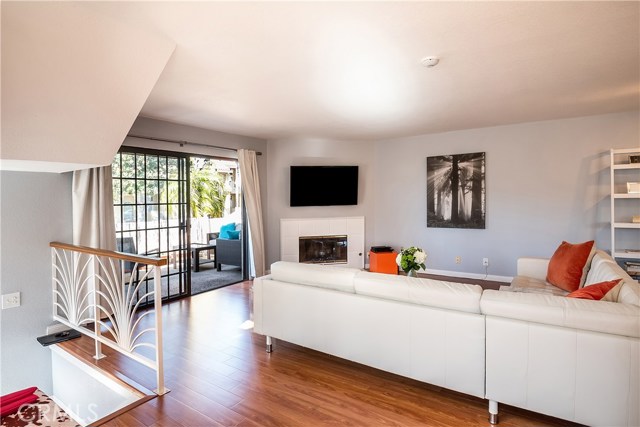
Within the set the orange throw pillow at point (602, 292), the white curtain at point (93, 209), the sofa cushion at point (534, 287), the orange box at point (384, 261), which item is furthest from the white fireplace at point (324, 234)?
the orange throw pillow at point (602, 292)

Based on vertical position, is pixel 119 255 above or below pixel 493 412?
above

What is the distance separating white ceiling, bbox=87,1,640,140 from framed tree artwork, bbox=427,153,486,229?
1.10 m

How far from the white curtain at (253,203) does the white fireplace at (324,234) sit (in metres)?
0.44

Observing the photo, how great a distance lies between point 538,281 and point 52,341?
4920 millimetres

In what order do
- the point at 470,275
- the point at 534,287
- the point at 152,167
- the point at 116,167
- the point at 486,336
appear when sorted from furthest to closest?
the point at 470,275 → the point at 152,167 → the point at 116,167 → the point at 534,287 → the point at 486,336

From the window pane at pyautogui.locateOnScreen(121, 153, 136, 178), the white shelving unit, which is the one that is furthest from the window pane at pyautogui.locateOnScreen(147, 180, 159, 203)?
the white shelving unit

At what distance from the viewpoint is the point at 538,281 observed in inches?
145

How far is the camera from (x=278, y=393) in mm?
2428

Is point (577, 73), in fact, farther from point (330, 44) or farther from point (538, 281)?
point (330, 44)

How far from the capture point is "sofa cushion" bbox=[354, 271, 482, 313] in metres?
2.19

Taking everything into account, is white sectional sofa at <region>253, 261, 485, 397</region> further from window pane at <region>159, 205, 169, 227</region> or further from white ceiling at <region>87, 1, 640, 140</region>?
window pane at <region>159, 205, 169, 227</region>

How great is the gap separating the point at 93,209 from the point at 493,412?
402 centimetres

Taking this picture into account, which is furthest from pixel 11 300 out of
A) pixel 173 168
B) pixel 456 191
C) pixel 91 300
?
pixel 456 191

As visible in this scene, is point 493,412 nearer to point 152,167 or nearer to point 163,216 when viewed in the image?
point 163,216
